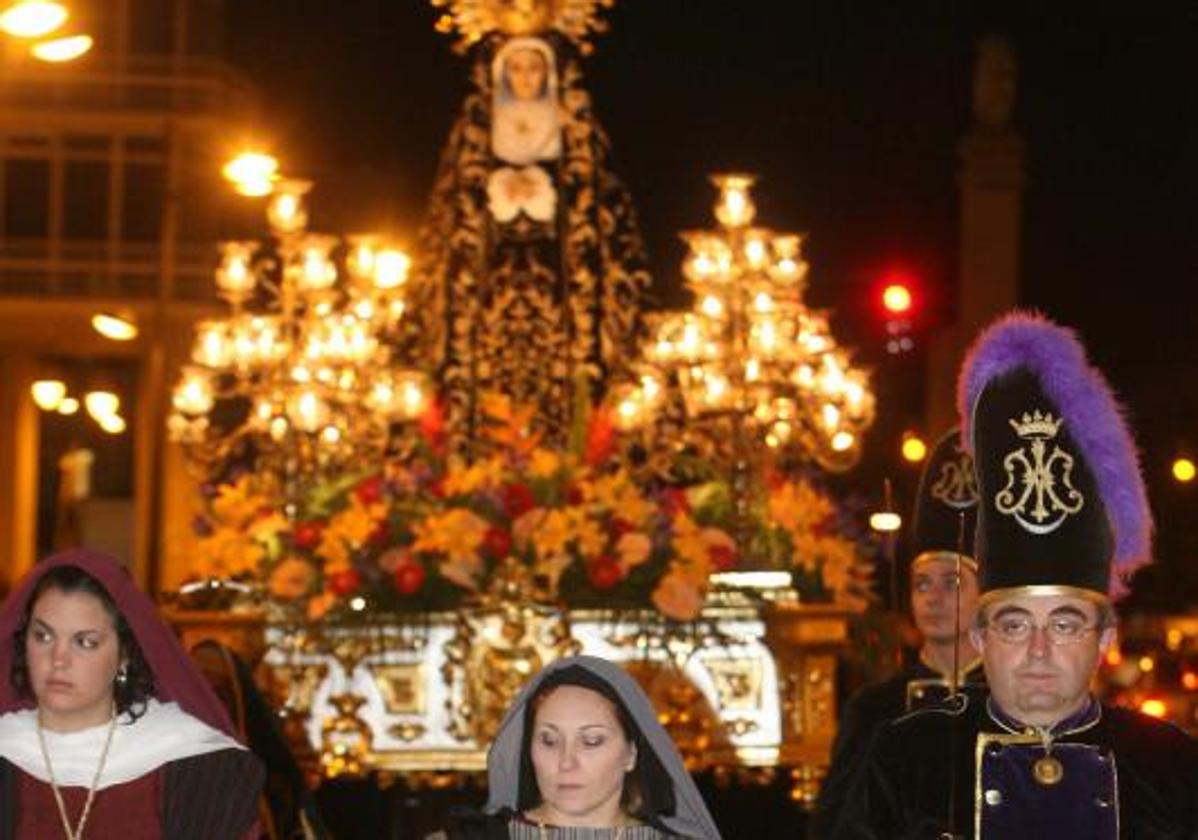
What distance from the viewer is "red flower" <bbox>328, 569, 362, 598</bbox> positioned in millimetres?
15617

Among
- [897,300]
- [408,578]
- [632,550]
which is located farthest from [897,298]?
[408,578]

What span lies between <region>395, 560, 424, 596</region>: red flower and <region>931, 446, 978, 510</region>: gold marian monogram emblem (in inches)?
222

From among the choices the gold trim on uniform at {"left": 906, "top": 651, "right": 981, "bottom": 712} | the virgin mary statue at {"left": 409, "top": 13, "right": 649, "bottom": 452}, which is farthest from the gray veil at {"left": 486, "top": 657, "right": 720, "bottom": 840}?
the virgin mary statue at {"left": 409, "top": 13, "right": 649, "bottom": 452}

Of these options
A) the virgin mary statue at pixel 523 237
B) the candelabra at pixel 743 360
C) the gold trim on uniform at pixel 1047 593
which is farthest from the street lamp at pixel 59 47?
the candelabra at pixel 743 360

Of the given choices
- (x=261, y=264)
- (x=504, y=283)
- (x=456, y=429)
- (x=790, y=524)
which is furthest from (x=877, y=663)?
(x=261, y=264)

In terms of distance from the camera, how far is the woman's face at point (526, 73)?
2023cm

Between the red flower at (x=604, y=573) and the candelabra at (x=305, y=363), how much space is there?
5714 millimetres

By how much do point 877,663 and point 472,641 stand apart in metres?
2.29

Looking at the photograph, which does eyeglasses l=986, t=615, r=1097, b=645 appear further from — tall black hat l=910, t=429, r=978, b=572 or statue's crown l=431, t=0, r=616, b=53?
statue's crown l=431, t=0, r=616, b=53

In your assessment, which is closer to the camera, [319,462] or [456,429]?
[456,429]

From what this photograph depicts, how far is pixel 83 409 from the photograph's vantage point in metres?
48.6

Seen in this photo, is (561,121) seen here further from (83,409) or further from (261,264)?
(83,409)

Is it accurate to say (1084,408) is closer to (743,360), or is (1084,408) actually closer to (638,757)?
(638,757)

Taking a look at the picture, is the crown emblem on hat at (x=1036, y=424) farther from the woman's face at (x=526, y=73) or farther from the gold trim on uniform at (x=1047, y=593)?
the woman's face at (x=526, y=73)
